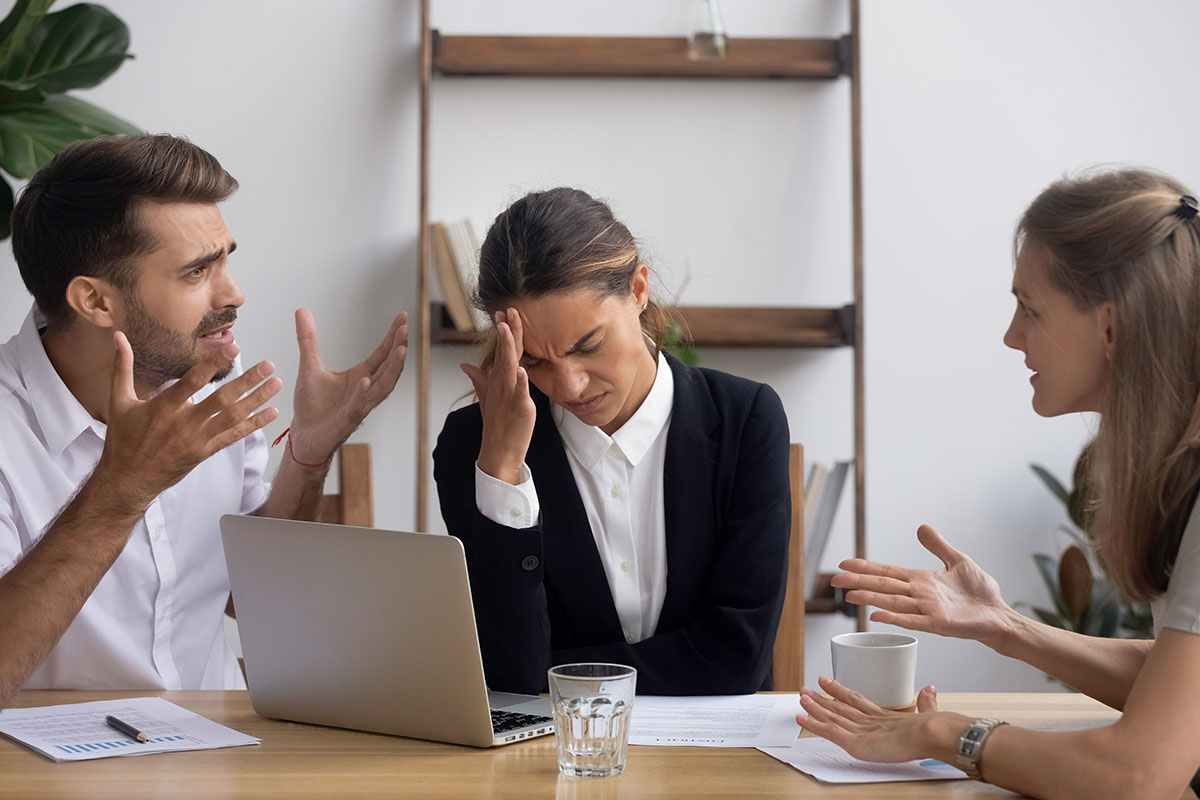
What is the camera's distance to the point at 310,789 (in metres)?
1.00

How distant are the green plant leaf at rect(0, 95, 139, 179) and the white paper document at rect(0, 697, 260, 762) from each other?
143 cm

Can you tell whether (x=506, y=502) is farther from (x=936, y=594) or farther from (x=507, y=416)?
(x=936, y=594)

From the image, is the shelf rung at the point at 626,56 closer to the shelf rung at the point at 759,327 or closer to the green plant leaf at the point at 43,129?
the shelf rung at the point at 759,327

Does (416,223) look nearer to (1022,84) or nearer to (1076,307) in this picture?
(1022,84)

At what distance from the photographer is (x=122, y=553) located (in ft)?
5.24

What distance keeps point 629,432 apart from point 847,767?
0.66m

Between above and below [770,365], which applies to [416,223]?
above

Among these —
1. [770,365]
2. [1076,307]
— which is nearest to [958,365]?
[770,365]

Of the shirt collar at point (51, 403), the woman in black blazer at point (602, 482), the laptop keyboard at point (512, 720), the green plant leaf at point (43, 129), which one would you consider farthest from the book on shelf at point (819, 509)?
the green plant leaf at point (43, 129)

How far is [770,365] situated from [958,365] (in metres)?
0.46

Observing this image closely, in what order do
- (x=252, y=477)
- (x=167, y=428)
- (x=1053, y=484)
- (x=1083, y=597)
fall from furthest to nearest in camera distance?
(x=1053, y=484) < (x=1083, y=597) < (x=252, y=477) < (x=167, y=428)

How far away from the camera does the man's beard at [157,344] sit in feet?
5.39

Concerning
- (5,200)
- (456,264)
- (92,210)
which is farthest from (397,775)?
(5,200)

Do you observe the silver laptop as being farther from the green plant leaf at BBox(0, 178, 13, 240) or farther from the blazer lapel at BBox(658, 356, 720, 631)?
the green plant leaf at BBox(0, 178, 13, 240)
